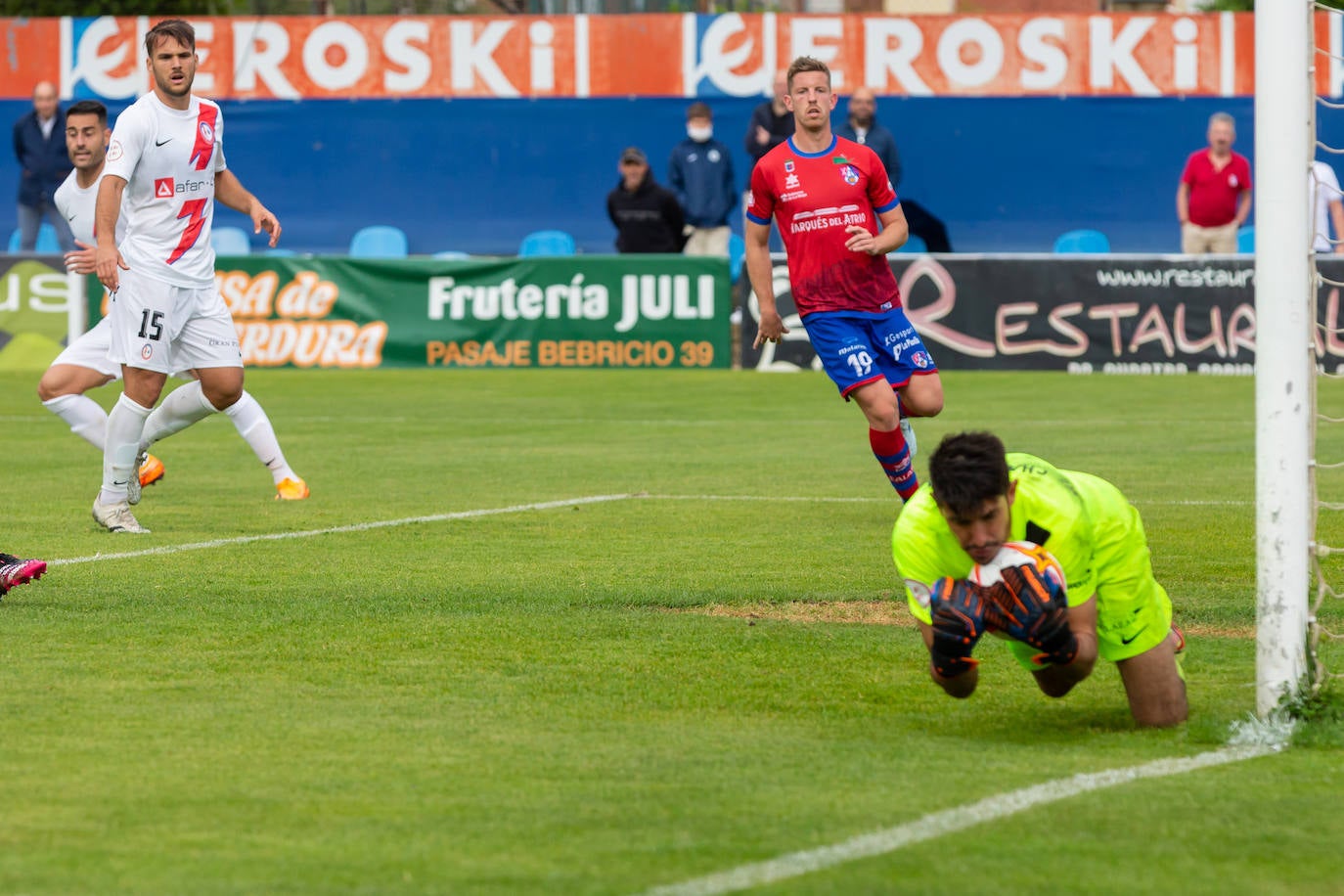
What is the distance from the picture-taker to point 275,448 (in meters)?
10.7

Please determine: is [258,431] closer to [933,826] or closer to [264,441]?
[264,441]

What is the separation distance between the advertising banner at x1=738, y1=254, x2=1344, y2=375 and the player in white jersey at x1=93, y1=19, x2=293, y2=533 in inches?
412

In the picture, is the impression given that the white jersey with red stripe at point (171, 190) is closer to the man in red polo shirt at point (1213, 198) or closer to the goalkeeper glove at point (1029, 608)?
the goalkeeper glove at point (1029, 608)

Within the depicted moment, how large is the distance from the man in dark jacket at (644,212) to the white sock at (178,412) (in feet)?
39.2

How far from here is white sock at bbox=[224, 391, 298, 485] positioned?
1052cm

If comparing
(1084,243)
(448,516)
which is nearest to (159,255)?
(448,516)

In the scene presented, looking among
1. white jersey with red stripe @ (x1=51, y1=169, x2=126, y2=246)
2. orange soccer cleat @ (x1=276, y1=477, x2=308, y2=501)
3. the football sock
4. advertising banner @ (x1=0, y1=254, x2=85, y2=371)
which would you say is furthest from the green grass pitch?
advertising banner @ (x1=0, y1=254, x2=85, y2=371)

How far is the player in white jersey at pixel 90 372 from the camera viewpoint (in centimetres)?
1039

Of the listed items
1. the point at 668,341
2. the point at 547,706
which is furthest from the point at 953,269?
the point at 547,706

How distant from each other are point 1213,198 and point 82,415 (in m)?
13.6

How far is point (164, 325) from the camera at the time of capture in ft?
31.3

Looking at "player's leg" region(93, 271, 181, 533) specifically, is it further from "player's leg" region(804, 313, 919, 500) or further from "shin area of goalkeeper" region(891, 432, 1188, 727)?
"shin area of goalkeeper" region(891, 432, 1188, 727)

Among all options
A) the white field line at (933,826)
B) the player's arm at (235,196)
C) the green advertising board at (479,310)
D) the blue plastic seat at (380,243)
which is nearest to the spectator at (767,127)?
the green advertising board at (479,310)

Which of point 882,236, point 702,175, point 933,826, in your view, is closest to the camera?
point 933,826
